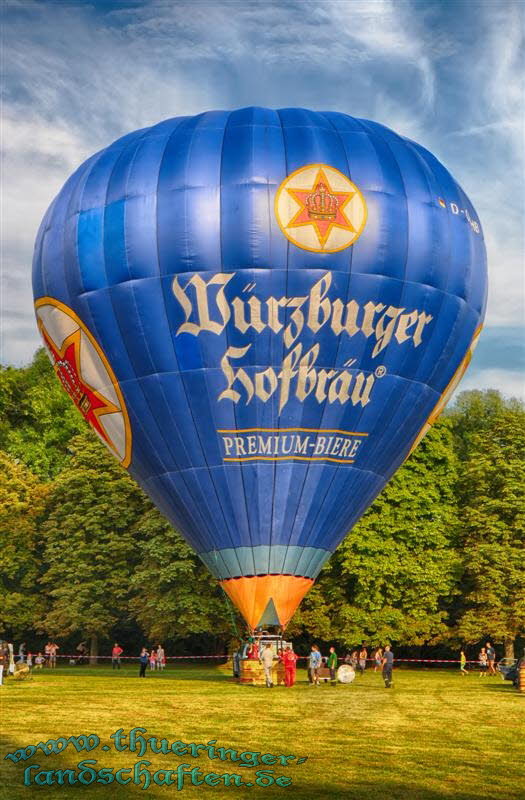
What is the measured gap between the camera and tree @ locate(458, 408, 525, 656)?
47.4 metres

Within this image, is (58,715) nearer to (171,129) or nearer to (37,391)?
(171,129)

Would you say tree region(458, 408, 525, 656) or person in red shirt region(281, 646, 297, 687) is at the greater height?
tree region(458, 408, 525, 656)

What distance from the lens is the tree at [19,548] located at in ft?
175

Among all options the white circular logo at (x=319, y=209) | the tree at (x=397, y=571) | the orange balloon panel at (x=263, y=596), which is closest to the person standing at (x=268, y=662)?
the orange balloon panel at (x=263, y=596)

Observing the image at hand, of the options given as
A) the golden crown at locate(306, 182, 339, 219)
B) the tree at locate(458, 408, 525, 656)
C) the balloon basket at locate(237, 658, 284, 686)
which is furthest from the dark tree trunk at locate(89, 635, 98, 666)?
the golden crown at locate(306, 182, 339, 219)

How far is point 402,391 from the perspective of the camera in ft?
98.8

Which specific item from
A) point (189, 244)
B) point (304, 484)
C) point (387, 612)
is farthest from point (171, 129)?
point (387, 612)

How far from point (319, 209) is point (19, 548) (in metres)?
32.0

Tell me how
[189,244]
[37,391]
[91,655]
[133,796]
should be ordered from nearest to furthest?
[133,796], [189,244], [91,655], [37,391]

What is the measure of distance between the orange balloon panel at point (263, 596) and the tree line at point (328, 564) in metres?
16.5

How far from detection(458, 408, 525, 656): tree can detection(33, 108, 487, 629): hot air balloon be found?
1893 cm

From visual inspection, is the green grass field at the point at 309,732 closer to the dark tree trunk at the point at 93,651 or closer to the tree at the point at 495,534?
the tree at the point at 495,534

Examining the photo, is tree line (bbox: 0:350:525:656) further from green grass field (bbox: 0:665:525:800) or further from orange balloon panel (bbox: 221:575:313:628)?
orange balloon panel (bbox: 221:575:313:628)

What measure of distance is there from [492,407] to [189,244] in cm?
4293
